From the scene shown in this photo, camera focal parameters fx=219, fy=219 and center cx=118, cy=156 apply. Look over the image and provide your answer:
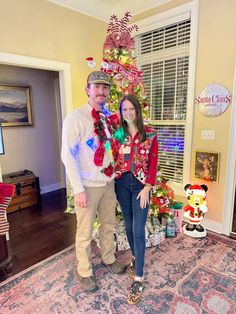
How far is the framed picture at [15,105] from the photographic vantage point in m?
3.41

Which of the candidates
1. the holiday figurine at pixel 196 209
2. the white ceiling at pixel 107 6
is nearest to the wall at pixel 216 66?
the holiday figurine at pixel 196 209

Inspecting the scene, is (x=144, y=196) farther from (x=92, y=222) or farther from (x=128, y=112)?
(x=128, y=112)

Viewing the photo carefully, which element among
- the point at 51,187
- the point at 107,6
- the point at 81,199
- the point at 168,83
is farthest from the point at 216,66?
the point at 51,187

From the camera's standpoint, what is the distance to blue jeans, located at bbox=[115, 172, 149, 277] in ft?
5.31

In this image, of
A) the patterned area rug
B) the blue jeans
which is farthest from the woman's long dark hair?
the patterned area rug

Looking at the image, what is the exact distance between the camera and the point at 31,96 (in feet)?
12.1

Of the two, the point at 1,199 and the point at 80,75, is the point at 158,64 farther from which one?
the point at 1,199

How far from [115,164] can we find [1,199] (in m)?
1.04

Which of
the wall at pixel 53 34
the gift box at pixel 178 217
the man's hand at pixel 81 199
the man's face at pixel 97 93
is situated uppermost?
the wall at pixel 53 34

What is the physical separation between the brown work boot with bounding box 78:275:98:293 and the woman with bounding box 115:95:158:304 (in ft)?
0.95

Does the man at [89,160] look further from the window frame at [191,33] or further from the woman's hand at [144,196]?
the window frame at [191,33]

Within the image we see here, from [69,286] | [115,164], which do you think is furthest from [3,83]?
[69,286]

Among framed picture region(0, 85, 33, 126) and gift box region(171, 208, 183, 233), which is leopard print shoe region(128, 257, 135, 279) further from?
framed picture region(0, 85, 33, 126)

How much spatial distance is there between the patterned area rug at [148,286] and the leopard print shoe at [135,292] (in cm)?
3
